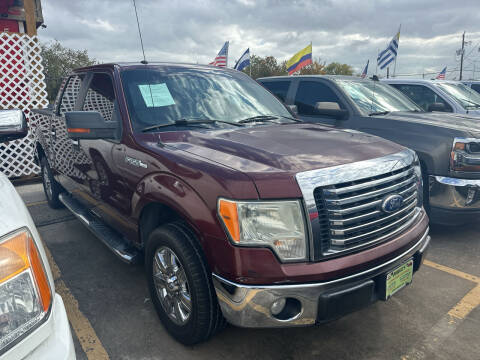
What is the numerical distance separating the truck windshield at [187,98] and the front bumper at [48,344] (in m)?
1.71

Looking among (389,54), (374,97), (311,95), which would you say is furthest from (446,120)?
(389,54)

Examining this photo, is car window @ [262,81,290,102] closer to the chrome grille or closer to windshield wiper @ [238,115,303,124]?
windshield wiper @ [238,115,303,124]

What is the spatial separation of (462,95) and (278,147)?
21.0ft

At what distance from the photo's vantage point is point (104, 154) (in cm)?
→ 302

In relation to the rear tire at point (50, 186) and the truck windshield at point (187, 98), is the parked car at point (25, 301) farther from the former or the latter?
the rear tire at point (50, 186)

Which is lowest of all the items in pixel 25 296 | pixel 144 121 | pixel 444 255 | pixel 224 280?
pixel 444 255

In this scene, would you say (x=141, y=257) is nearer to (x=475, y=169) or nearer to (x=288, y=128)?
(x=288, y=128)

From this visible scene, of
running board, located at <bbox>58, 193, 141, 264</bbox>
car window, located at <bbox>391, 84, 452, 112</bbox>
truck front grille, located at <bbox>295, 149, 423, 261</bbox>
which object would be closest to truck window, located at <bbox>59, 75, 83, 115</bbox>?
running board, located at <bbox>58, 193, 141, 264</bbox>

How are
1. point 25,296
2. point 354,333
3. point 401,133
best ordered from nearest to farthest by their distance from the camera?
point 25,296 < point 354,333 < point 401,133

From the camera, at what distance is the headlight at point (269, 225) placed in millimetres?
1786

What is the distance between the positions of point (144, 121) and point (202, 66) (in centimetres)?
107

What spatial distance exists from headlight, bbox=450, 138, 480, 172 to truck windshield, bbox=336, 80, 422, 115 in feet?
3.89

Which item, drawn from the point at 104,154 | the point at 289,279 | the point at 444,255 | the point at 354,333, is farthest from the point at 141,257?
the point at 444,255

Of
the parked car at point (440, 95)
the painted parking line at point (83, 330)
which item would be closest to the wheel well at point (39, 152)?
the painted parking line at point (83, 330)
